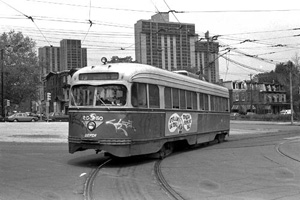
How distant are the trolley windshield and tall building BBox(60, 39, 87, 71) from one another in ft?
39.5

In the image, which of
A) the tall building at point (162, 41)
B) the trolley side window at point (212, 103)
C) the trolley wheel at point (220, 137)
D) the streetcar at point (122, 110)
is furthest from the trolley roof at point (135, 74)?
the tall building at point (162, 41)

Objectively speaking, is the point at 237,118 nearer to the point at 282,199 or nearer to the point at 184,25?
the point at 184,25

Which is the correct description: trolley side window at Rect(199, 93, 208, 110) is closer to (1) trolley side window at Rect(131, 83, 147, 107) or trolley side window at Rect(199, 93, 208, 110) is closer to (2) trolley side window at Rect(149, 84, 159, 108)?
(2) trolley side window at Rect(149, 84, 159, 108)

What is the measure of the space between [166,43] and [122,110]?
15.6 meters

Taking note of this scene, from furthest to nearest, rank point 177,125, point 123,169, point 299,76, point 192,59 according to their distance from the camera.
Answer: point 299,76, point 192,59, point 177,125, point 123,169

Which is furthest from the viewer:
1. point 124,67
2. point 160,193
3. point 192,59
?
point 192,59

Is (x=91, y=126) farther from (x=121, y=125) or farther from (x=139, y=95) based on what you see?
(x=139, y=95)

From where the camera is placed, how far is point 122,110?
10133mm

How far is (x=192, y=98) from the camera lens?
1428cm

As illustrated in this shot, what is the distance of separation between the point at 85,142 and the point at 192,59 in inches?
864

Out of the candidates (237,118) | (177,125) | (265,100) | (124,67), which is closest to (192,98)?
(177,125)

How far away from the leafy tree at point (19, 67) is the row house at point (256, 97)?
37469 millimetres

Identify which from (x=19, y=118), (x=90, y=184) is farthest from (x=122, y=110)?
(x=19, y=118)

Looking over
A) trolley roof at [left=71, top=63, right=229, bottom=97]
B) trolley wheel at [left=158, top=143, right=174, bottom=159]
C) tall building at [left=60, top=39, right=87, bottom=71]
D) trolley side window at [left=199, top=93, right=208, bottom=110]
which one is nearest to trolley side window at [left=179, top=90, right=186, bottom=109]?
trolley roof at [left=71, top=63, right=229, bottom=97]
